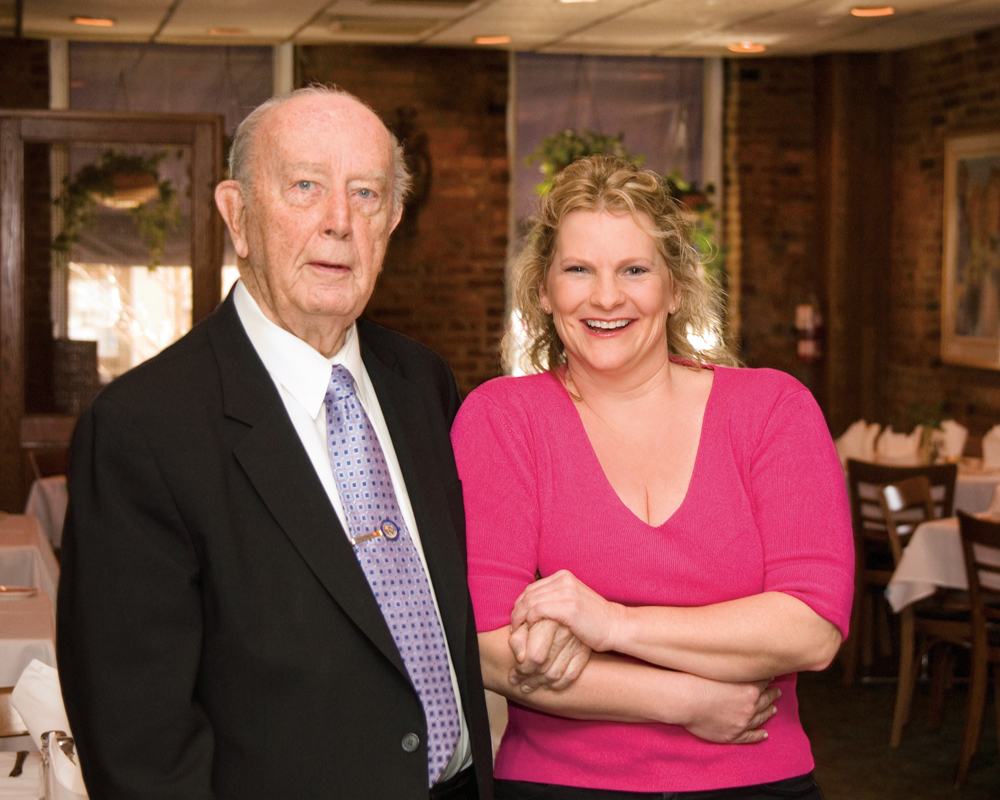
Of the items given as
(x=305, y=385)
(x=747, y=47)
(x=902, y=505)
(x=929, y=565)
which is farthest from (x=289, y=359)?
(x=747, y=47)

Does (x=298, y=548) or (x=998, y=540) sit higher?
(x=298, y=548)

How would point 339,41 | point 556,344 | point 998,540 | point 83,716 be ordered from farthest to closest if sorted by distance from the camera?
point 339,41
point 998,540
point 556,344
point 83,716

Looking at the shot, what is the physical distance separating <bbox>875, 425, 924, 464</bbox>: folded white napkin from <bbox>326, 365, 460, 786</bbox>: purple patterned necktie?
16.8 ft

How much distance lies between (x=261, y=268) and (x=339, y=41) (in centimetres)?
618

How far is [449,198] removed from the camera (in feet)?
25.3

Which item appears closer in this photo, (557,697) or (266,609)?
(266,609)

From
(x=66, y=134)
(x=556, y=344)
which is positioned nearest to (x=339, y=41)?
(x=66, y=134)

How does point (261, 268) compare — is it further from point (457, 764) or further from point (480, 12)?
point (480, 12)

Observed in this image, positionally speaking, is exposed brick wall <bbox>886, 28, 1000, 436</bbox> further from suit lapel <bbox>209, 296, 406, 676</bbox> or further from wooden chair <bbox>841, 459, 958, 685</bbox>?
suit lapel <bbox>209, 296, 406, 676</bbox>

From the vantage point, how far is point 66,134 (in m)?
5.96

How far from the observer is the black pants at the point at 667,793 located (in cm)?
170

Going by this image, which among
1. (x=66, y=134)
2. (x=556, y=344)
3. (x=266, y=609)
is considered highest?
(x=66, y=134)

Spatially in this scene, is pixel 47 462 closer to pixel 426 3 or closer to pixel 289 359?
pixel 426 3

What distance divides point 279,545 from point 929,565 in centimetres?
379
